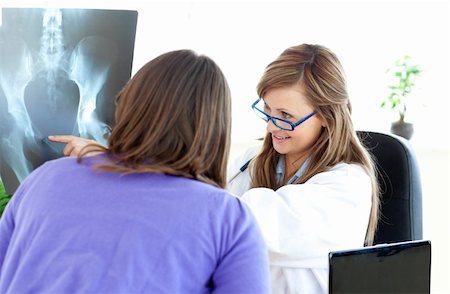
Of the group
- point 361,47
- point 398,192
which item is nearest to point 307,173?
point 398,192

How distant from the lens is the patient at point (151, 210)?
103 cm

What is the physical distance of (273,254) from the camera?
148 cm

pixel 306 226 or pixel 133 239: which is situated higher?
pixel 133 239

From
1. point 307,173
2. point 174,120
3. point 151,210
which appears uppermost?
point 174,120

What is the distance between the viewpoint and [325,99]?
1646 mm

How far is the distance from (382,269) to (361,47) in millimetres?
1779

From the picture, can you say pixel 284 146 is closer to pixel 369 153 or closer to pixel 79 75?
pixel 369 153

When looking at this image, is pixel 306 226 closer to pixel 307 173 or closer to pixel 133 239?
pixel 307 173

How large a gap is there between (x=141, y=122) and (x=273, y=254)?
523 mm

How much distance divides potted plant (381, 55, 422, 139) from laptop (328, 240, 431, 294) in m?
1.48

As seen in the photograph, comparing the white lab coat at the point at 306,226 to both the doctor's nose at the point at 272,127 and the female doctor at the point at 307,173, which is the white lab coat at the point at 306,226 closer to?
the female doctor at the point at 307,173

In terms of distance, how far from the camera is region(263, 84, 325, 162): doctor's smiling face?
165 cm

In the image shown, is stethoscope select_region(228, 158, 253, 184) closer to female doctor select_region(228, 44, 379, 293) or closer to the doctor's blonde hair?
female doctor select_region(228, 44, 379, 293)

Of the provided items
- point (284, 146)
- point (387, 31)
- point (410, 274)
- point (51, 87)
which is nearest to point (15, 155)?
point (51, 87)
